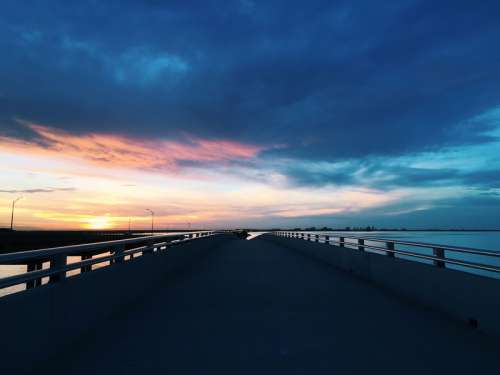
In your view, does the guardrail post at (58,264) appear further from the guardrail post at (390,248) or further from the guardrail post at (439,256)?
the guardrail post at (390,248)

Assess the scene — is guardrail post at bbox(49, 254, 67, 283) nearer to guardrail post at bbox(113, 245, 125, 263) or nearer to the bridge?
the bridge

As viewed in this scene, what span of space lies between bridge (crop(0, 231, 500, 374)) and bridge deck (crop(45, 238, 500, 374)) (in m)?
0.02

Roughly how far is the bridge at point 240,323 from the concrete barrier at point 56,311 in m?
0.02

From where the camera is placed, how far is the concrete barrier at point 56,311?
176 inches

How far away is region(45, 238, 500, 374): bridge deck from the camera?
511 cm

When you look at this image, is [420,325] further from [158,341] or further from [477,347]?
[158,341]

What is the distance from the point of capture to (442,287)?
28.6 feet

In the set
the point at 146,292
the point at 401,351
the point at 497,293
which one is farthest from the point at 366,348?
the point at 146,292

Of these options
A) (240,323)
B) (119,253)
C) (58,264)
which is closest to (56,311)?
(58,264)

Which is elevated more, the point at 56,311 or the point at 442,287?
the point at 56,311

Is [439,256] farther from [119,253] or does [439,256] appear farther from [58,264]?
[58,264]

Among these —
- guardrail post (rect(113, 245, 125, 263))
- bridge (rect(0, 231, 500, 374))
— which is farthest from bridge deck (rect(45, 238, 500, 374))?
guardrail post (rect(113, 245, 125, 263))

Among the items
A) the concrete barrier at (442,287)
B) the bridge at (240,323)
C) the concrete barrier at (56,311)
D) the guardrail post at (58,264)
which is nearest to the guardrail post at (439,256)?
the bridge at (240,323)

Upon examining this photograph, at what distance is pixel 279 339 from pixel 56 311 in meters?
3.19
